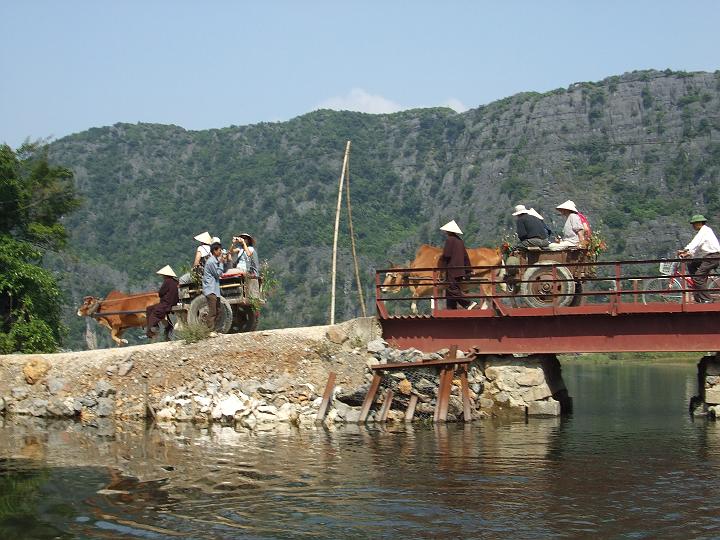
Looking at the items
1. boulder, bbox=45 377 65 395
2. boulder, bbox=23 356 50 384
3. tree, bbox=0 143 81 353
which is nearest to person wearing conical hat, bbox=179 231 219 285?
boulder, bbox=45 377 65 395

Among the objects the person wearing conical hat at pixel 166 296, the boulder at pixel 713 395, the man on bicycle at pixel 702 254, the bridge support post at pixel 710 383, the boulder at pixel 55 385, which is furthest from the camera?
the person wearing conical hat at pixel 166 296

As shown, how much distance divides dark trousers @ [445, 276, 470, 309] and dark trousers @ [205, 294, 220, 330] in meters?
5.19

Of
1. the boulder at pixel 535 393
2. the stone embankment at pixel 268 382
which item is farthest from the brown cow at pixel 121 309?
the boulder at pixel 535 393

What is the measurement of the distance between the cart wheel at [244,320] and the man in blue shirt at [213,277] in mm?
1470

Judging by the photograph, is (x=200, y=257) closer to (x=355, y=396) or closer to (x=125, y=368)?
(x=125, y=368)

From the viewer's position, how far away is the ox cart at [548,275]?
2159cm

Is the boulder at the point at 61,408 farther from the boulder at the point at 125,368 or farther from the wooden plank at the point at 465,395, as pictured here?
the wooden plank at the point at 465,395

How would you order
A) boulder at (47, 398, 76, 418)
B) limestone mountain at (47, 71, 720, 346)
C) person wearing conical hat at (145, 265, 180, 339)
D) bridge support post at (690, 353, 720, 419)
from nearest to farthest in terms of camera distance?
bridge support post at (690, 353, 720, 419)
boulder at (47, 398, 76, 418)
person wearing conical hat at (145, 265, 180, 339)
limestone mountain at (47, 71, 720, 346)

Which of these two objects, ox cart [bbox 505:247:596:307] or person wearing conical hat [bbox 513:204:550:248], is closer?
ox cart [bbox 505:247:596:307]

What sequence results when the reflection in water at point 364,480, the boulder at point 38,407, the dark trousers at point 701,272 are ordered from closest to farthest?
the reflection in water at point 364,480
the dark trousers at point 701,272
the boulder at point 38,407

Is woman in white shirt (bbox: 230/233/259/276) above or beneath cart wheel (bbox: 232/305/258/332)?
above

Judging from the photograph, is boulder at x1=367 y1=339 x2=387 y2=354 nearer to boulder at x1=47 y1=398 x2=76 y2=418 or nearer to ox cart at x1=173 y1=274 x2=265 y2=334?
ox cart at x1=173 y1=274 x2=265 y2=334

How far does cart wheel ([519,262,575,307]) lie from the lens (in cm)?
2161

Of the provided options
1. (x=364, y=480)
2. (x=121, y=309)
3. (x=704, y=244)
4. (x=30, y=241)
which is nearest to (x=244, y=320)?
(x=121, y=309)
